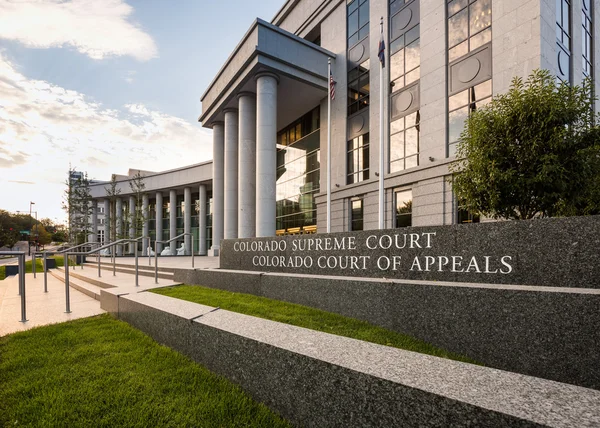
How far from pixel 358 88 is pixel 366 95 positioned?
989 mm

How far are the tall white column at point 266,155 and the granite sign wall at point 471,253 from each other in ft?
37.7

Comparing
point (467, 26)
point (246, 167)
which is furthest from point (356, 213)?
point (467, 26)

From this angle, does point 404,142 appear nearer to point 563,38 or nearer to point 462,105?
point 462,105

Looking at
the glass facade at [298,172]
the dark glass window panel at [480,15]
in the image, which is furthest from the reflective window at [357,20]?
the dark glass window panel at [480,15]

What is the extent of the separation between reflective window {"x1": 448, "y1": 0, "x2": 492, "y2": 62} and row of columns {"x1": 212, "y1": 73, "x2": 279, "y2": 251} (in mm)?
10161

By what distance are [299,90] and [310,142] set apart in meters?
4.06

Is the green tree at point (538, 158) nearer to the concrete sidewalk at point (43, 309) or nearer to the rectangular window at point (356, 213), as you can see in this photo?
the concrete sidewalk at point (43, 309)

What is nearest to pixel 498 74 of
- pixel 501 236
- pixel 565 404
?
pixel 501 236

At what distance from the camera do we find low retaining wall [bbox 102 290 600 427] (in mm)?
1630

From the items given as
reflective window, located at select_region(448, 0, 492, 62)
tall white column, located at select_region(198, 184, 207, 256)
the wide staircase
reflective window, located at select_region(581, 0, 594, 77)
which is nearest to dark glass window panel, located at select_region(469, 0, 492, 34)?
reflective window, located at select_region(448, 0, 492, 62)

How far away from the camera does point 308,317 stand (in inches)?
222

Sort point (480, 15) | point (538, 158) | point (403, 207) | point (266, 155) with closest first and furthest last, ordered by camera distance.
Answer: point (538, 158), point (480, 15), point (403, 207), point (266, 155)

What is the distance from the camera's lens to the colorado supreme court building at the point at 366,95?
14039 mm

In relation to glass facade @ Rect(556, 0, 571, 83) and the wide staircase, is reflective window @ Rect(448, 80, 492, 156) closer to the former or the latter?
glass facade @ Rect(556, 0, 571, 83)
